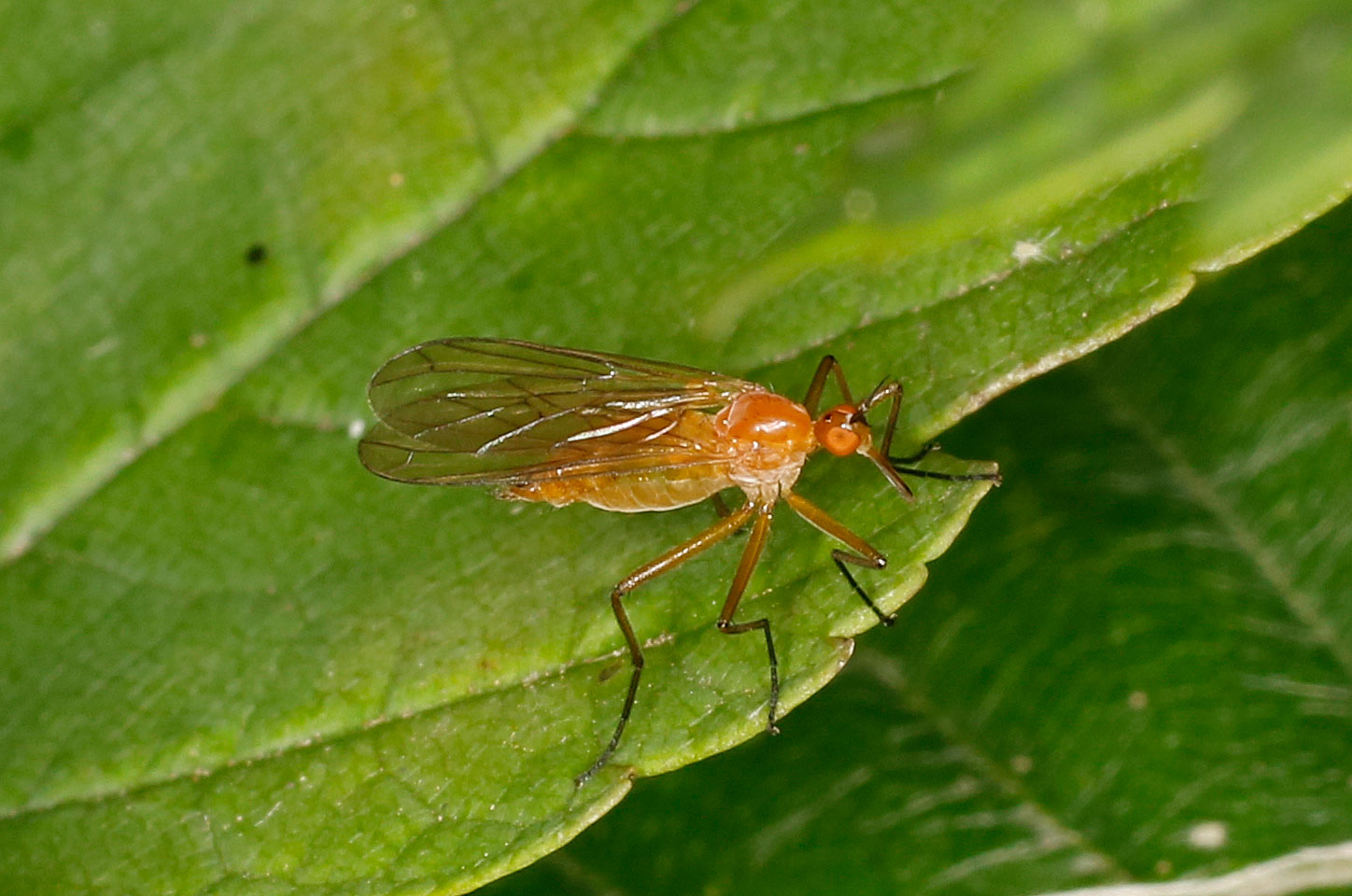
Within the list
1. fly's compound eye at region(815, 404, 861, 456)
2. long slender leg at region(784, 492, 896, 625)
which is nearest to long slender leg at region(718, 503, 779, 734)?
long slender leg at region(784, 492, 896, 625)

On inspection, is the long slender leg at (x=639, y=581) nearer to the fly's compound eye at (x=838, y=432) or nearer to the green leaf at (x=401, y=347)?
the green leaf at (x=401, y=347)

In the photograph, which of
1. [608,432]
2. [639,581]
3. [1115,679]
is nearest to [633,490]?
[608,432]

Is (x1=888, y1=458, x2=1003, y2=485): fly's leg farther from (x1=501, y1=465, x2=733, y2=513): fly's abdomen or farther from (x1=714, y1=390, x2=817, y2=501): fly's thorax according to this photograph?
(x1=501, y1=465, x2=733, y2=513): fly's abdomen

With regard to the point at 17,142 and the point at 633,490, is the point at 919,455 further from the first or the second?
the point at 17,142

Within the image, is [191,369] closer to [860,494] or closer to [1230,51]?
[860,494]

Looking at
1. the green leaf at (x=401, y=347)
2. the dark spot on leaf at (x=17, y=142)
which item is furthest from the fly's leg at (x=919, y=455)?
the dark spot on leaf at (x=17, y=142)

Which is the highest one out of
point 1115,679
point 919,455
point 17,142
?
point 17,142

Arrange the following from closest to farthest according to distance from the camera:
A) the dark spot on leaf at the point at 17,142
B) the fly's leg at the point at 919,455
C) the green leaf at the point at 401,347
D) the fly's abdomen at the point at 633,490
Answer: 1. the green leaf at the point at 401,347
2. the fly's leg at the point at 919,455
3. the fly's abdomen at the point at 633,490
4. the dark spot on leaf at the point at 17,142
